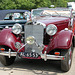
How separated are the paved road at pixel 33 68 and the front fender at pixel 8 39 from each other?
66cm

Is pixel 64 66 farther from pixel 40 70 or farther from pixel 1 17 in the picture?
pixel 1 17

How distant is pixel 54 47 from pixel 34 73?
0.90m

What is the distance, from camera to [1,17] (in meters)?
8.41

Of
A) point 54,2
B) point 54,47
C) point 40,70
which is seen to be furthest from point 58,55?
point 54,2

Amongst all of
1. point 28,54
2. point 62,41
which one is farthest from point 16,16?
point 62,41

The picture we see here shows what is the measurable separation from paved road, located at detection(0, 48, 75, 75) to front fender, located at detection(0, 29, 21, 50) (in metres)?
0.66

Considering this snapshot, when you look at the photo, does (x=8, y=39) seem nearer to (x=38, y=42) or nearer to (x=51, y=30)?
(x=38, y=42)

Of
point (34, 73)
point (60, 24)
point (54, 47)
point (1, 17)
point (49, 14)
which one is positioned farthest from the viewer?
point (1, 17)

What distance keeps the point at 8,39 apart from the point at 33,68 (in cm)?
109

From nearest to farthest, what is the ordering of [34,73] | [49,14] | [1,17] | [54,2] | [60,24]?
[34,73]
[60,24]
[49,14]
[1,17]
[54,2]

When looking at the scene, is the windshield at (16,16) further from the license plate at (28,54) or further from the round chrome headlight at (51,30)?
the license plate at (28,54)

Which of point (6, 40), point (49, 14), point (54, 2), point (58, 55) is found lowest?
point (54, 2)

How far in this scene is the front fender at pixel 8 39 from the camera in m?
4.62

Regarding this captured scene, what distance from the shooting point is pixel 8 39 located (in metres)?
4.69
